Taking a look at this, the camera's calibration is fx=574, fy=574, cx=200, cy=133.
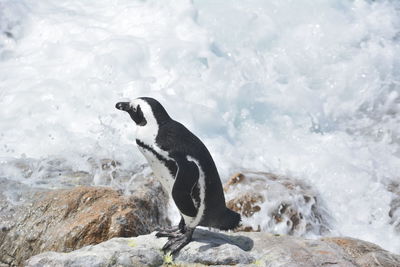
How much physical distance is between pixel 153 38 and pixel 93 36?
1.16 m

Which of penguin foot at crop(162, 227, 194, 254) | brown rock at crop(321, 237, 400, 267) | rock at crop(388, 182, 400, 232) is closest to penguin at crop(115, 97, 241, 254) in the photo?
penguin foot at crop(162, 227, 194, 254)

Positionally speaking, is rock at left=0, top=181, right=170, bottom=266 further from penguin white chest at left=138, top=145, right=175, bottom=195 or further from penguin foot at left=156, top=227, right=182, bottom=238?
penguin white chest at left=138, top=145, right=175, bottom=195

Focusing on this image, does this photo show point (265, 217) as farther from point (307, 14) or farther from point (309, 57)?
point (307, 14)

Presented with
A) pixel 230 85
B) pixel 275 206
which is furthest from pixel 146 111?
pixel 230 85

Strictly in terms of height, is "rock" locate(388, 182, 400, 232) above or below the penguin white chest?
below

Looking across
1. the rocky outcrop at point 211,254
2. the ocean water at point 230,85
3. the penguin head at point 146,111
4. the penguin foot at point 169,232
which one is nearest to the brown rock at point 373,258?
the rocky outcrop at point 211,254

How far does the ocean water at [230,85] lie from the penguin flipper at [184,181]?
2468 millimetres

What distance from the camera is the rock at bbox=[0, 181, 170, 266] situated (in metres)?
4.54

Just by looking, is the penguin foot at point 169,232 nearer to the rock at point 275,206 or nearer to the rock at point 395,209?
the rock at point 275,206

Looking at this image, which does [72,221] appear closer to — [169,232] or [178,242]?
[169,232]

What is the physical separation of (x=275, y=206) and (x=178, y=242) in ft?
8.16

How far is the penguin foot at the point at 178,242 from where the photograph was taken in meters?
3.60

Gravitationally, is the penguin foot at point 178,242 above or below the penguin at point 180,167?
below

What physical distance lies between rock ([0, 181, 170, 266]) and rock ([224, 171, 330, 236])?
3.73ft
